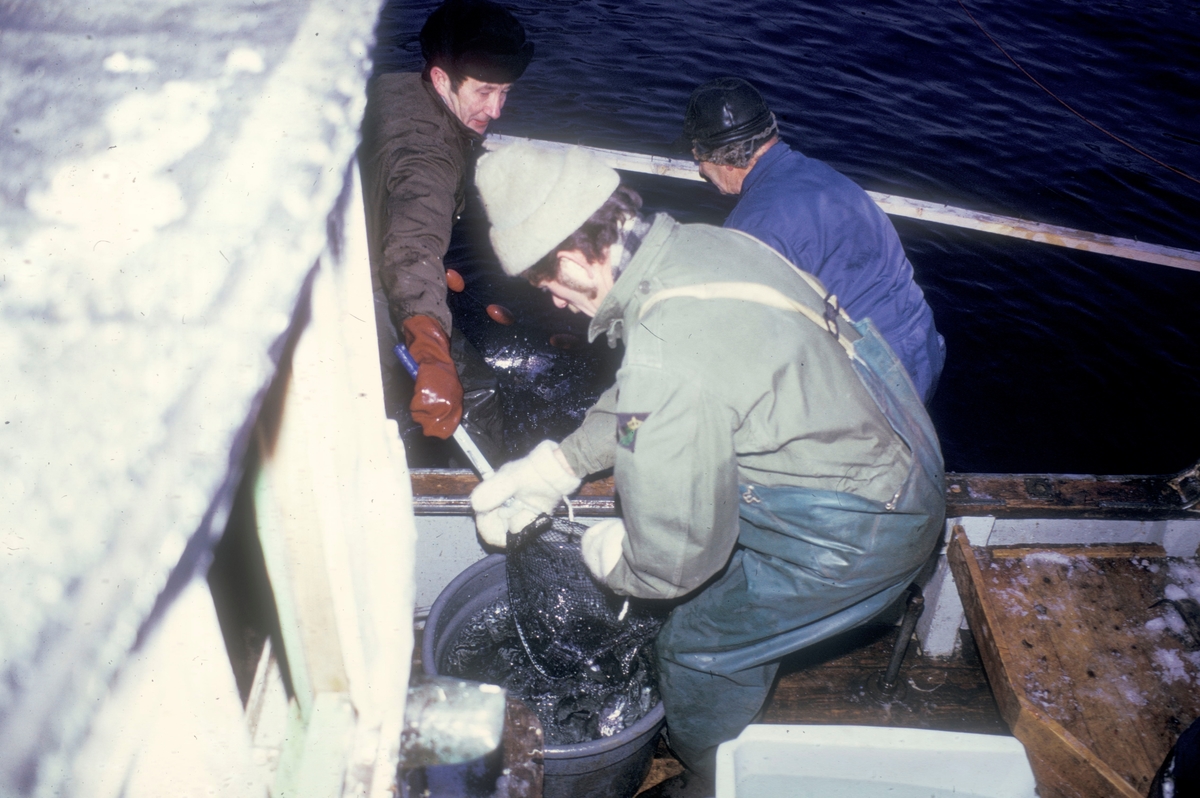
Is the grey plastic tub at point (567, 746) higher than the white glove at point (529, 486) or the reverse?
the reverse

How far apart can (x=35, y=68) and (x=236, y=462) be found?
409mm

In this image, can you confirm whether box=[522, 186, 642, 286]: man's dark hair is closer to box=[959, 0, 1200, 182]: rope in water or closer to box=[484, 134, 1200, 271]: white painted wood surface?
box=[484, 134, 1200, 271]: white painted wood surface

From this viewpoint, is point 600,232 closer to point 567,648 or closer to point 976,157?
point 567,648

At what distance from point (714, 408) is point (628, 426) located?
0.24m

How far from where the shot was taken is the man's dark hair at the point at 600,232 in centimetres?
198

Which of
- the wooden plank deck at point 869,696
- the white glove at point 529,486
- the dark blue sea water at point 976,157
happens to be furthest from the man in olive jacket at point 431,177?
the wooden plank deck at point 869,696

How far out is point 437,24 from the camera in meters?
3.65

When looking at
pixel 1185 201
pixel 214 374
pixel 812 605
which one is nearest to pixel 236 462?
pixel 214 374

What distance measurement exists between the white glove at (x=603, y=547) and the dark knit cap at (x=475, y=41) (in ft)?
8.22

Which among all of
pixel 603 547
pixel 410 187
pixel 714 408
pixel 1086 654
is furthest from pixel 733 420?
pixel 410 187

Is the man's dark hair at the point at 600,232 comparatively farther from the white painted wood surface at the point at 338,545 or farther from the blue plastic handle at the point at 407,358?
the blue plastic handle at the point at 407,358

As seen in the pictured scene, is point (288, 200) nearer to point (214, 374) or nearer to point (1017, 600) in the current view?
point (214, 374)

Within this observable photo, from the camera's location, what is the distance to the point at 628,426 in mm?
1891

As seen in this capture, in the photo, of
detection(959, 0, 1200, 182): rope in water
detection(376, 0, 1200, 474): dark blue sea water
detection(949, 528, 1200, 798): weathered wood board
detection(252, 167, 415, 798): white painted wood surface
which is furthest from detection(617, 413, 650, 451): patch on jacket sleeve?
detection(959, 0, 1200, 182): rope in water
